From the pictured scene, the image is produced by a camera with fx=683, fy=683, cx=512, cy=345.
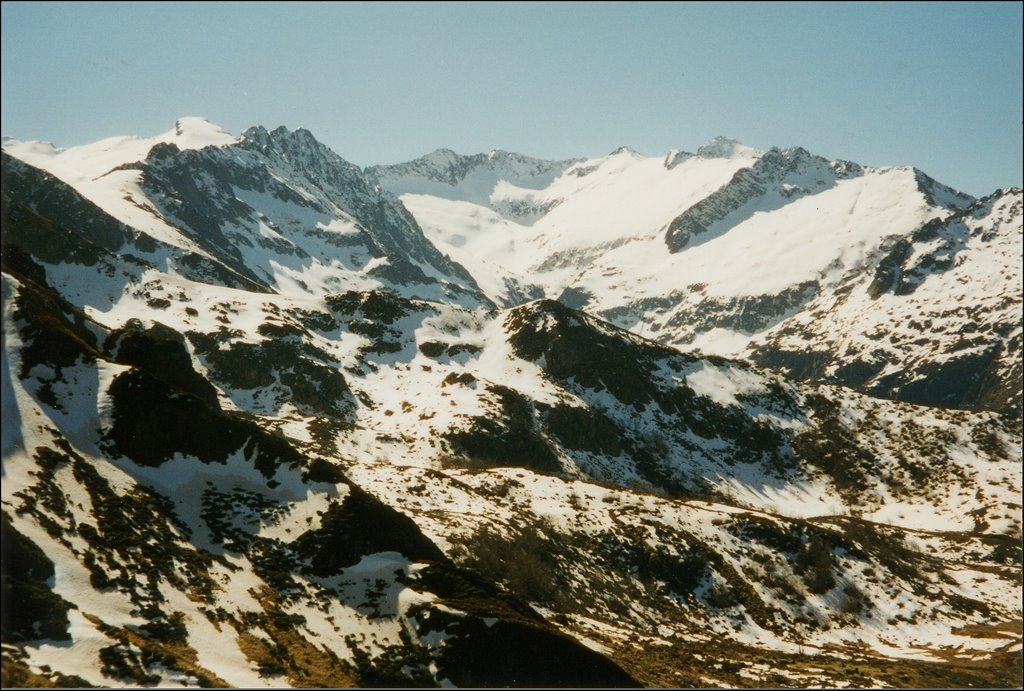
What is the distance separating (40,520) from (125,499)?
4992 millimetres

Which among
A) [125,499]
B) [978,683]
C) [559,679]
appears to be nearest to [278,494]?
[125,499]

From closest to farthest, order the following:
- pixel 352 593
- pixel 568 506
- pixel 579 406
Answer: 1. pixel 352 593
2. pixel 568 506
3. pixel 579 406

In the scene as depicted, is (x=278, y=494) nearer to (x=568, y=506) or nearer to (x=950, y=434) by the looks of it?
(x=568, y=506)

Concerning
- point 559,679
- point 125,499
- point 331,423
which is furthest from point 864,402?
point 125,499

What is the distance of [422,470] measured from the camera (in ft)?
206

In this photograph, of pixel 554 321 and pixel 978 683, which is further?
pixel 554 321

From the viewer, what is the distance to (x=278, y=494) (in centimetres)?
3525

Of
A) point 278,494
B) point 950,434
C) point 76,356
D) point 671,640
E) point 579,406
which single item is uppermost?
point 950,434

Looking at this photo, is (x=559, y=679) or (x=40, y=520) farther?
(x=559, y=679)

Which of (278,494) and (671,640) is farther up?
(278,494)

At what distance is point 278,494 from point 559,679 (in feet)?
55.9

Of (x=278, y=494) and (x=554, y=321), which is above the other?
(x=554, y=321)

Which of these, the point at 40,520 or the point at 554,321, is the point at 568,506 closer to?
the point at 40,520

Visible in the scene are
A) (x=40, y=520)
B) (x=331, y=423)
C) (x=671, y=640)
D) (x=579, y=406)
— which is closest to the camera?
(x=40, y=520)
